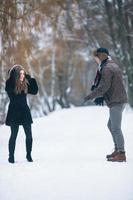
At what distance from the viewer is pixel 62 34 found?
117 feet

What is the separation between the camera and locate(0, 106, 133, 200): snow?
851cm

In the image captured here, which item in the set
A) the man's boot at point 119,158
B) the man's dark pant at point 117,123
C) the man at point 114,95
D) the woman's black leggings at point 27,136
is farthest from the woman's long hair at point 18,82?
the man's boot at point 119,158

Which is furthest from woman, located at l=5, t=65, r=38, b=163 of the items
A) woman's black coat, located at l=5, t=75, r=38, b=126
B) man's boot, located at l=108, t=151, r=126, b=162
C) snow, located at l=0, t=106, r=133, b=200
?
man's boot, located at l=108, t=151, r=126, b=162

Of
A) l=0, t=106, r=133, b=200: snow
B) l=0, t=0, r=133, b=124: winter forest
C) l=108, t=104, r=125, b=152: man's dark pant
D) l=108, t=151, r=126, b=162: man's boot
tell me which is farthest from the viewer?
l=0, t=0, r=133, b=124: winter forest

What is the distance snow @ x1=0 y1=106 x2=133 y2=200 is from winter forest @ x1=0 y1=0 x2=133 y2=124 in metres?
2.96

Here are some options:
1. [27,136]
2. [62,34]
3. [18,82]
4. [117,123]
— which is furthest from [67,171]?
[62,34]

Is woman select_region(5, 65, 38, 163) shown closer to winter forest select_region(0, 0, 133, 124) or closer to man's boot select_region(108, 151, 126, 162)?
man's boot select_region(108, 151, 126, 162)

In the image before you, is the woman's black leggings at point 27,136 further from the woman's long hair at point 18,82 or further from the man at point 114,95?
the man at point 114,95

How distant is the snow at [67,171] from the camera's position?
27.9ft

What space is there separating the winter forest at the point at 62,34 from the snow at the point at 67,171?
2963mm

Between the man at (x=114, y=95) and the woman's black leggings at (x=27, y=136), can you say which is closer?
the man at (x=114, y=95)

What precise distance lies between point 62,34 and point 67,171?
26.0m

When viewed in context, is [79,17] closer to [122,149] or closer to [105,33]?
[105,33]

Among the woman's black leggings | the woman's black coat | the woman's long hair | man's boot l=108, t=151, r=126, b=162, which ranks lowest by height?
man's boot l=108, t=151, r=126, b=162
